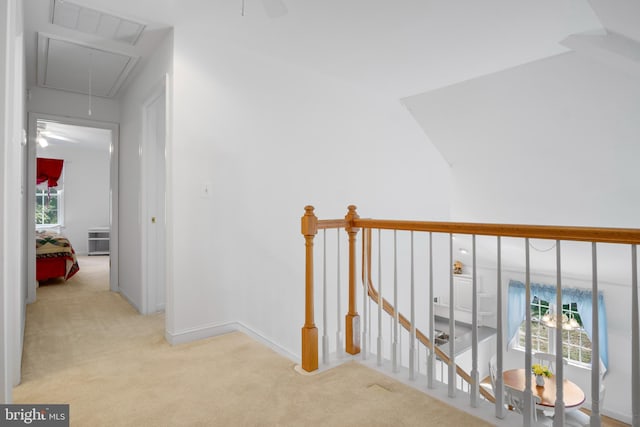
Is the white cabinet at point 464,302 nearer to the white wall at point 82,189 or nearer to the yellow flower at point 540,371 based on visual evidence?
the yellow flower at point 540,371

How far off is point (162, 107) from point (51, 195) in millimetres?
6318

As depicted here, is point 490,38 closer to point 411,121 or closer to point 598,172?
point 411,121

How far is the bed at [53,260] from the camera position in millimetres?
4891

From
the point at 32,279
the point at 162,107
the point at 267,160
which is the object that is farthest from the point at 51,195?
the point at 267,160

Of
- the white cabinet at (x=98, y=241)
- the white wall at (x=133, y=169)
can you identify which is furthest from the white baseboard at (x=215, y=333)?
the white cabinet at (x=98, y=241)

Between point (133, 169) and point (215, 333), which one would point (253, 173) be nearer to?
point (215, 333)

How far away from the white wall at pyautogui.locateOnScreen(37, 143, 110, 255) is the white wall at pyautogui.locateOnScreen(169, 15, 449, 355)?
22.0 feet

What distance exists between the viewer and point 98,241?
8.34 metres

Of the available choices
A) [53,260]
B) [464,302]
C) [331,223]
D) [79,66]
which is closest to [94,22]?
[79,66]

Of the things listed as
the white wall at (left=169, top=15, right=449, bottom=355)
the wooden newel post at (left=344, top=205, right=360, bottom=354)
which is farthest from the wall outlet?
the wooden newel post at (left=344, top=205, right=360, bottom=354)

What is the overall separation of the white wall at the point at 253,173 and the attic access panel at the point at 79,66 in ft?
3.16

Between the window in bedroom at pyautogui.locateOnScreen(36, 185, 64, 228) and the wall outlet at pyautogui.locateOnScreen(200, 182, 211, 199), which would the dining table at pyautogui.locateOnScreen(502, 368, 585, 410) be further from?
the window in bedroom at pyautogui.locateOnScreen(36, 185, 64, 228)

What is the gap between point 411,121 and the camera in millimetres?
4848

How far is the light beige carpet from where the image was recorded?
5.69ft
